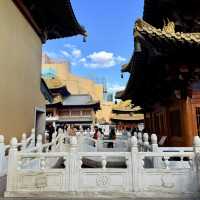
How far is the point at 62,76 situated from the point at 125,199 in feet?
237

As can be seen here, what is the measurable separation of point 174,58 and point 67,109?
38.7 m

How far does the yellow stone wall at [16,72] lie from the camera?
7.64 metres

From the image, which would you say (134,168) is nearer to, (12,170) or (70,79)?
(12,170)

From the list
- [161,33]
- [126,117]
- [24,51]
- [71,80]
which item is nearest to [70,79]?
[71,80]

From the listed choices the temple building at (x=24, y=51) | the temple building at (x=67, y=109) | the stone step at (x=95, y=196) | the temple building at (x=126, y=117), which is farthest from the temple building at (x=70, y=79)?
the stone step at (x=95, y=196)

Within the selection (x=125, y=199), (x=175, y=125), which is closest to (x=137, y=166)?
(x=125, y=199)

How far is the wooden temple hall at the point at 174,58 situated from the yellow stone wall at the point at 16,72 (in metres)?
4.10

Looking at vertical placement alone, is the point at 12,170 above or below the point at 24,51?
below

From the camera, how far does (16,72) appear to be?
28.3ft

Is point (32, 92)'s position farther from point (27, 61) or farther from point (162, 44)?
point (162, 44)

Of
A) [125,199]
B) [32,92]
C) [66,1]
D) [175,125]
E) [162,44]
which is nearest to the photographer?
[125,199]

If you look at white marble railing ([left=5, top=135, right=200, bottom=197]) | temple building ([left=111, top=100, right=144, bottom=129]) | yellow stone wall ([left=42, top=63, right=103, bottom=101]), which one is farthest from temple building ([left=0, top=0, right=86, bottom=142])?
yellow stone wall ([left=42, top=63, right=103, bottom=101])

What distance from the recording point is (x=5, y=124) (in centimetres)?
773

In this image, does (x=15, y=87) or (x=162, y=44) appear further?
(x=15, y=87)
